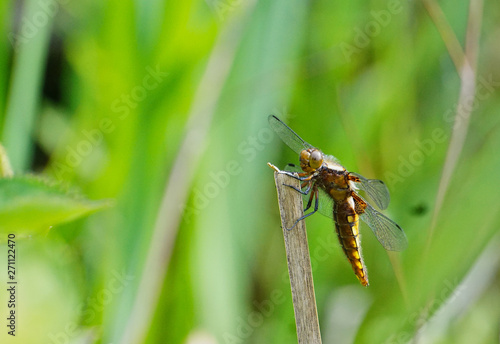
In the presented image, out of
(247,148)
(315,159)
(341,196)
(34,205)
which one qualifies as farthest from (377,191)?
(34,205)

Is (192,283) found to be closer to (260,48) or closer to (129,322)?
(129,322)

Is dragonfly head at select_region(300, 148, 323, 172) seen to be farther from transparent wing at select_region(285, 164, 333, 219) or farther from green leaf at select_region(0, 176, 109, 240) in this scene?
green leaf at select_region(0, 176, 109, 240)

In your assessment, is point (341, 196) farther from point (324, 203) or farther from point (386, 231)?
point (386, 231)

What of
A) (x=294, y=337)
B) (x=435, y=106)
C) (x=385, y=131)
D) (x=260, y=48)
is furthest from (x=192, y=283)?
(x=435, y=106)

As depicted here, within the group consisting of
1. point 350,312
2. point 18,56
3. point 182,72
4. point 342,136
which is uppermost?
point 18,56

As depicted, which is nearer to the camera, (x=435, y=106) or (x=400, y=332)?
(x=400, y=332)

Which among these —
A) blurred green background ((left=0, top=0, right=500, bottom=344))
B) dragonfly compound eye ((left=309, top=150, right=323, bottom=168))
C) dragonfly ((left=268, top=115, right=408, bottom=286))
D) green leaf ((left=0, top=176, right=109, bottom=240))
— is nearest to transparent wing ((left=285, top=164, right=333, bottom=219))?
dragonfly ((left=268, top=115, right=408, bottom=286))
